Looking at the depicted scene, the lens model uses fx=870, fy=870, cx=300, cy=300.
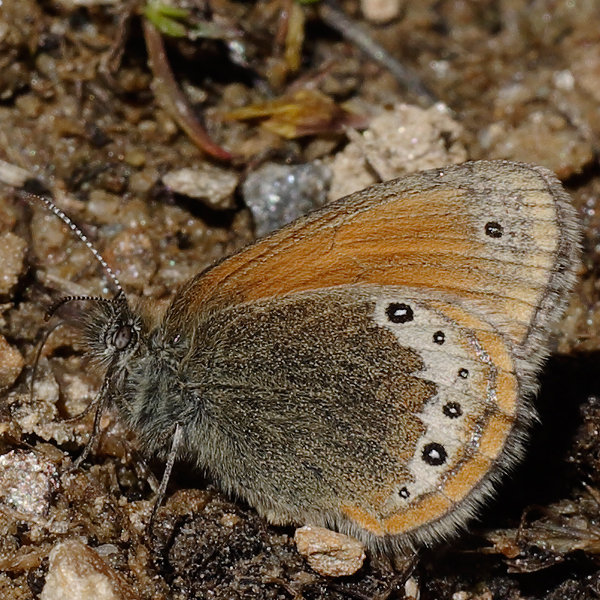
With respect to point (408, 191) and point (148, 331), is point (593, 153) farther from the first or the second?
point (148, 331)

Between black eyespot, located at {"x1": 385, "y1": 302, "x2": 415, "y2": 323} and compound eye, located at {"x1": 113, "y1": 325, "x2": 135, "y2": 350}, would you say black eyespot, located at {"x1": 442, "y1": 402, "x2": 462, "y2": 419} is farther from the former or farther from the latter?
compound eye, located at {"x1": 113, "y1": 325, "x2": 135, "y2": 350}

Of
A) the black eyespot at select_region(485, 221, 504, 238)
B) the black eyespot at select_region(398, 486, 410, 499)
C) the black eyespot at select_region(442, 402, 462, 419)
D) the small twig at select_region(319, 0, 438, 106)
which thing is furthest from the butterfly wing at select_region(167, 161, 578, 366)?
the small twig at select_region(319, 0, 438, 106)

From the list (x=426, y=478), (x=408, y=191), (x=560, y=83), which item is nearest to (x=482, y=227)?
(x=408, y=191)

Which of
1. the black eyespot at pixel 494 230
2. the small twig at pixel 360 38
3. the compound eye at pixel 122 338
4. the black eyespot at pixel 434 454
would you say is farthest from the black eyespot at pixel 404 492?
the small twig at pixel 360 38

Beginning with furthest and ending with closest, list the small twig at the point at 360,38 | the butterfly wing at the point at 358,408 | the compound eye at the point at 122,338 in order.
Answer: the small twig at the point at 360,38
the compound eye at the point at 122,338
the butterfly wing at the point at 358,408

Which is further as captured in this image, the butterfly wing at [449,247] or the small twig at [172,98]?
the small twig at [172,98]

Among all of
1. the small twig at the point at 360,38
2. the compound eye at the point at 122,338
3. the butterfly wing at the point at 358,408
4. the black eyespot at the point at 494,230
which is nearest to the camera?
the butterfly wing at the point at 358,408

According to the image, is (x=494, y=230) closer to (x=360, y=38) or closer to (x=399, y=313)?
(x=399, y=313)

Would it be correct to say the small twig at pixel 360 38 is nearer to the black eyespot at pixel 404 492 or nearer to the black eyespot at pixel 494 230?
the black eyespot at pixel 494 230
